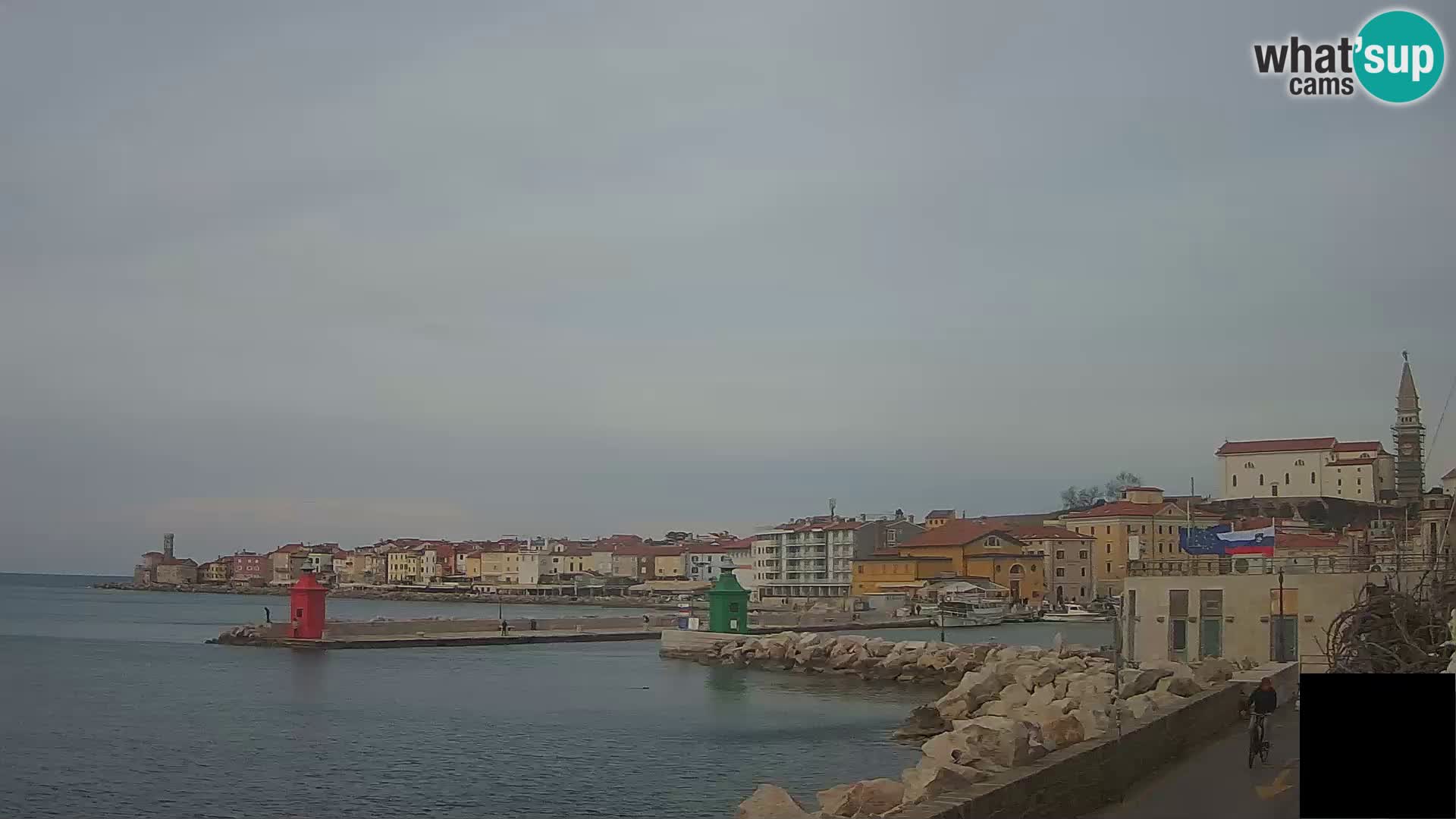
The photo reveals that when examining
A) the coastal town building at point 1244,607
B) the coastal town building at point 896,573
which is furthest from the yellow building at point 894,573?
the coastal town building at point 1244,607

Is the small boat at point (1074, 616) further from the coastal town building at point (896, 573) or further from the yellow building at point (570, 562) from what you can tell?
the yellow building at point (570, 562)

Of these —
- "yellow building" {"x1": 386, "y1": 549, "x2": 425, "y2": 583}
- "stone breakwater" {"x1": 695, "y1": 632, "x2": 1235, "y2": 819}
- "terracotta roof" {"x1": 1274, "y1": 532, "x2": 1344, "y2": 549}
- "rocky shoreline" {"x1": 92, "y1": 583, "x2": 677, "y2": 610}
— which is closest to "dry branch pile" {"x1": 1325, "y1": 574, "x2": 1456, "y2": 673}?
"stone breakwater" {"x1": 695, "y1": 632, "x2": 1235, "y2": 819}

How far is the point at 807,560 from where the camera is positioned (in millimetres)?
104125

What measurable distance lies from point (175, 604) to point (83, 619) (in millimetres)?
39011

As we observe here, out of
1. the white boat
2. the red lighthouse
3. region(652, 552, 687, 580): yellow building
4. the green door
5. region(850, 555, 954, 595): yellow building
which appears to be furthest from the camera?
region(652, 552, 687, 580): yellow building

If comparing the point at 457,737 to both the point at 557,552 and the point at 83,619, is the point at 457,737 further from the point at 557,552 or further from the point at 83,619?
the point at 557,552

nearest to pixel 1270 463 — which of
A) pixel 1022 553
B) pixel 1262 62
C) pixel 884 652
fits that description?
pixel 1022 553

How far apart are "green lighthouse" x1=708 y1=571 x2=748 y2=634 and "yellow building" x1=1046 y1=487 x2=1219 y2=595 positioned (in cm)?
4534

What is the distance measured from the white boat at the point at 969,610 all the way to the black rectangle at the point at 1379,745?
68.7m

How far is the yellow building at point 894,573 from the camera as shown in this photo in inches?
3767

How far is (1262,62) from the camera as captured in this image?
11.6 meters

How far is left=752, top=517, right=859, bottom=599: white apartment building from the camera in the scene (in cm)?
10156

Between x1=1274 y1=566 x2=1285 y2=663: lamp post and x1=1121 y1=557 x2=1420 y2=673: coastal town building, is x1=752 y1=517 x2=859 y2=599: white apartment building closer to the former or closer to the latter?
x1=1121 y1=557 x2=1420 y2=673: coastal town building

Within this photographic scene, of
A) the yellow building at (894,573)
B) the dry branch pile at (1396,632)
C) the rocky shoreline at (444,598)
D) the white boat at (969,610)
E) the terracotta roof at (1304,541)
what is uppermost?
the dry branch pile at (1396,632)
